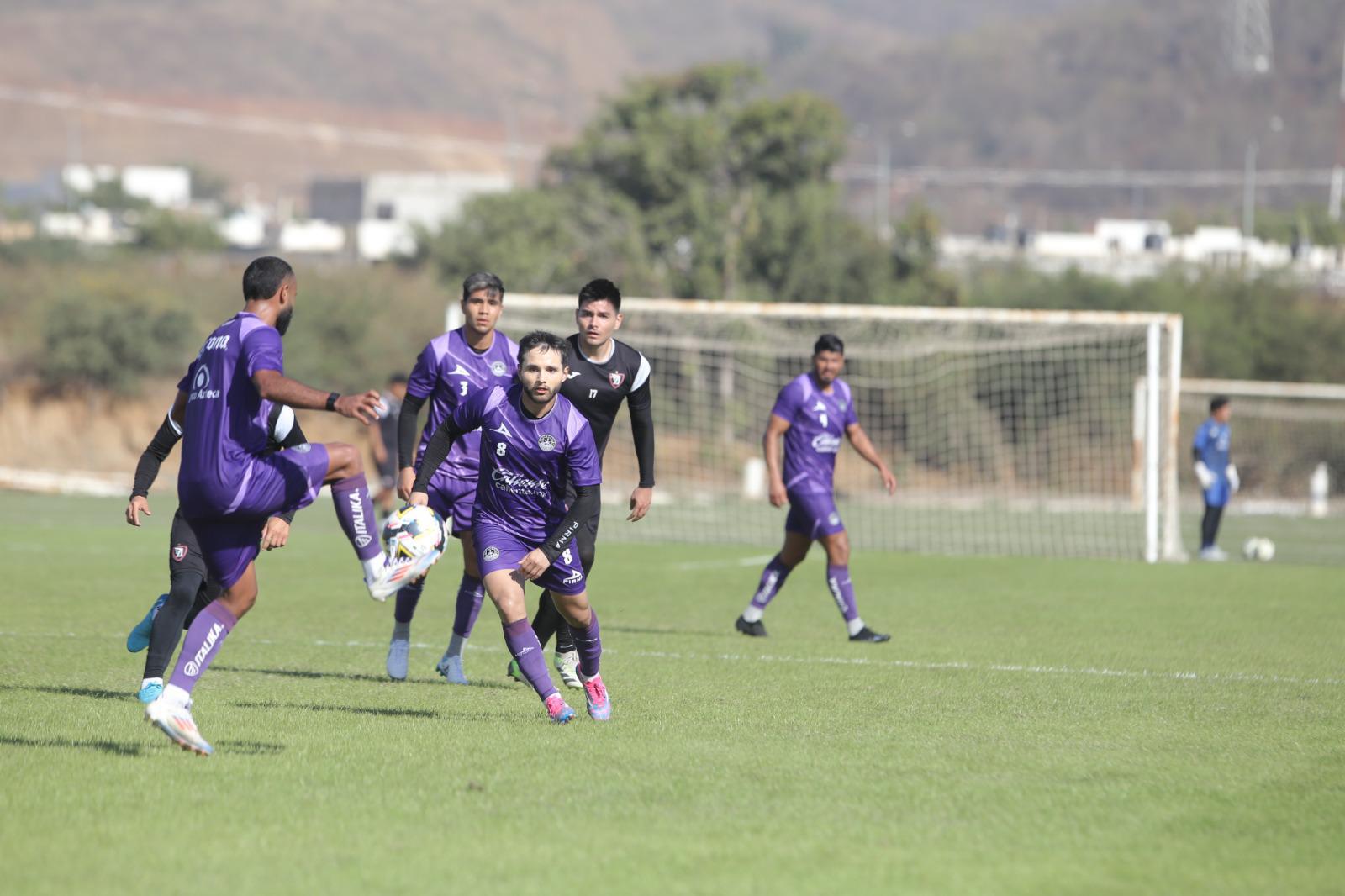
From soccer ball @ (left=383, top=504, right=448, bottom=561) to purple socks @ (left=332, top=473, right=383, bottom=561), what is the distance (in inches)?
6.8

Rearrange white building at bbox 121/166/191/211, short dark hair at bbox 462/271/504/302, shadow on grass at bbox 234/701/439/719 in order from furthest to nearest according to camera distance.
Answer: white building at bbox 121/166/191/211
short dark hair at bbox 462/271/504/302
shadow on grass at bbox 234/701/439/719

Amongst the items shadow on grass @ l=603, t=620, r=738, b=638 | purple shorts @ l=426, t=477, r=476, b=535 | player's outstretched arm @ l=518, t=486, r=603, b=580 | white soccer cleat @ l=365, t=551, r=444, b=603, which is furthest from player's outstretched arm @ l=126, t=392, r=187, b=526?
shadow on grass @ l=603, t=620, r=738, b=638

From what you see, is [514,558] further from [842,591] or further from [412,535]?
[842,591]

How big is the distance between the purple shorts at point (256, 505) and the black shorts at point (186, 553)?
0.61 ft

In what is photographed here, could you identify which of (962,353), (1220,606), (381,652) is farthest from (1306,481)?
(381,652)

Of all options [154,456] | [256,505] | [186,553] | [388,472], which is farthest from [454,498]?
A: [388,472]

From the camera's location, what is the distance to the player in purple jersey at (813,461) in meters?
12.4

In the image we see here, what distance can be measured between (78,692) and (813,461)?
5.66m

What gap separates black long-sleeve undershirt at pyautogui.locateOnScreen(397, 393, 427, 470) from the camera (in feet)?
29.7

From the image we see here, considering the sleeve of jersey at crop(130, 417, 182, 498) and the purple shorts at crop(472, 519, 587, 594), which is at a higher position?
the sleeve of jersey at crop(130, 417, 182, 498)

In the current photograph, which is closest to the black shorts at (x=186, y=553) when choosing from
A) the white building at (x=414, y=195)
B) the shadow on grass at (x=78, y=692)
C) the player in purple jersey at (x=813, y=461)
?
the shadow on grass at (x=78, y=692)

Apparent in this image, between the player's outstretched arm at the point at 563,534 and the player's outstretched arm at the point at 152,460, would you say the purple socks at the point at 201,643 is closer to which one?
the player's outstretched arm at the point at 152,460

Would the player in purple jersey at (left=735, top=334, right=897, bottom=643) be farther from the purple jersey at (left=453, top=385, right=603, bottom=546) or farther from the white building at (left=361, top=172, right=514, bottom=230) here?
the white building at (left=361, top=172, right=514, bottom=230)

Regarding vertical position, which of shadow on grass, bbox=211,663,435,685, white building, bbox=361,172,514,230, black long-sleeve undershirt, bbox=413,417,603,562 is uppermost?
white building, bbox=361,172,514,230
